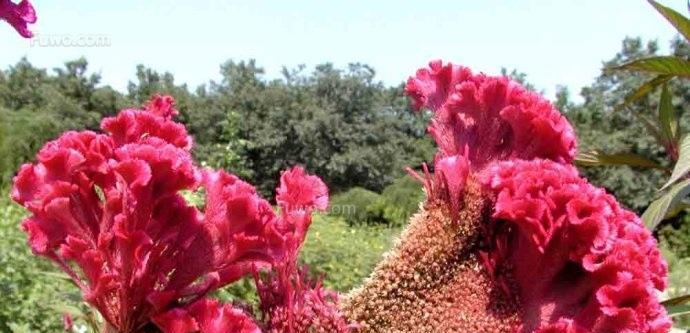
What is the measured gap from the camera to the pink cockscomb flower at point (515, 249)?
938 mm

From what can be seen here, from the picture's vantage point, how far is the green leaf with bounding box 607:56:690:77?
1.91 m

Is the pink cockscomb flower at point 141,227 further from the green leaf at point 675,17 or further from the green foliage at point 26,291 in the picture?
the green foliage at point 26,291

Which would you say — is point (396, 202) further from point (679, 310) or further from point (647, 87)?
point (679, 310)

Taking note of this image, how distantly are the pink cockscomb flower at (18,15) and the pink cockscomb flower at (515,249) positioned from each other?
472 millimetres

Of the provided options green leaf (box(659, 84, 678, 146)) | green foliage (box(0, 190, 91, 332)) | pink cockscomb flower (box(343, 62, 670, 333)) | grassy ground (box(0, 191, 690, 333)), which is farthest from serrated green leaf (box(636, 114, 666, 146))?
green foliage (box(0, 190, 91, 332))

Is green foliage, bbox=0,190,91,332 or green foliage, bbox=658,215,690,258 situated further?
green foliage, bbox=658,215,690,258

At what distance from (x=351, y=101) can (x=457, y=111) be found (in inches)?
1431

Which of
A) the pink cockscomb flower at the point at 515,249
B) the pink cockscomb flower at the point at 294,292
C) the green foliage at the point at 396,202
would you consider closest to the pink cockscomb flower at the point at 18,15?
the pink cockscomb flower at the point at 294,292

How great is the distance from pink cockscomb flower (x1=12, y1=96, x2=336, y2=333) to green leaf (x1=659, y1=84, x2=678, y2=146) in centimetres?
156

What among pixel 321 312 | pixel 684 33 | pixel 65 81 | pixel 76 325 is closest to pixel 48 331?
pixel 76 325

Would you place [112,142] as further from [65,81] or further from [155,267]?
[65,81]

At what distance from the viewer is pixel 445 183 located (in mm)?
1041

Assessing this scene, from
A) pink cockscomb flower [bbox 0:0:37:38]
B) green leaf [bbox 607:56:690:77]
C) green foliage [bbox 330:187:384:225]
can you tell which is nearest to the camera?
pink cockscomb flower [bbox 0:0:37:38]

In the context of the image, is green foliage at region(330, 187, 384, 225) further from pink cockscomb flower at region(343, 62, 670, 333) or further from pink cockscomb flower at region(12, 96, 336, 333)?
pink cockscomb flower at region(12, 96, 336, 333)
